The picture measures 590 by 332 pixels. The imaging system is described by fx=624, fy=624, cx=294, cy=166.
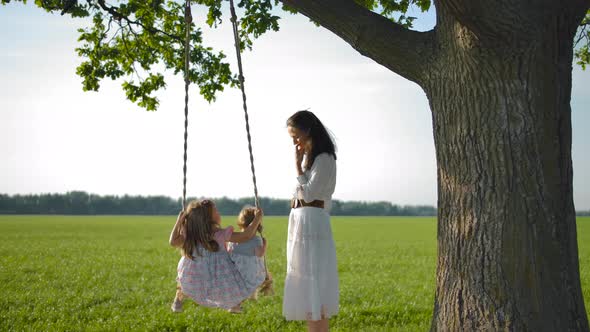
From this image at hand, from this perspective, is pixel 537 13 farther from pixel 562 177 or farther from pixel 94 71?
pixel 94 71

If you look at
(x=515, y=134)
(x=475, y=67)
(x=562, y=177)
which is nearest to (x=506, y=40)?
(x=475, y=67)

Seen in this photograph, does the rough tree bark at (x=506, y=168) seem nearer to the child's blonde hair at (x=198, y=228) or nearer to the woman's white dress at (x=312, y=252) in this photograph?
the woman's white dress at (x=312, y=252)

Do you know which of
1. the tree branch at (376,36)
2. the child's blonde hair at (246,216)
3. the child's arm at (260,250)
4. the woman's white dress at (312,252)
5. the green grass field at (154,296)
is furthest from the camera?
the green grass field at (154,296)

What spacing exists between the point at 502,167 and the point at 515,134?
12.4 inches

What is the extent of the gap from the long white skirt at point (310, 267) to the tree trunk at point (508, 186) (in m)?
1.10

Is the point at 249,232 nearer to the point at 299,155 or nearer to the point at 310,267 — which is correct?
the point at 310,267

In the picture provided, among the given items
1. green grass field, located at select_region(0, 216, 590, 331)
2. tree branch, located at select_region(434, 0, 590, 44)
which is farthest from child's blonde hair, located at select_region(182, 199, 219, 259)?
tree branch, located at select_region(434, 0, 590, 44)

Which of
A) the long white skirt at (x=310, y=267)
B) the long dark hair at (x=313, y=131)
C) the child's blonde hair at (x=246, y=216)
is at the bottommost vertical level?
the long white skirt at (x=310, y=267)

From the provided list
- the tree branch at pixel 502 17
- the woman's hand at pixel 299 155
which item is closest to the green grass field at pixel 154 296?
the woman's hand at pixel 299 155

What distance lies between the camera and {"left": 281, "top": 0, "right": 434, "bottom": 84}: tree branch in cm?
613

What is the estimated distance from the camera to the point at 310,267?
18.9 feet

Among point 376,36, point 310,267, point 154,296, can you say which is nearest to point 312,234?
point 310,267

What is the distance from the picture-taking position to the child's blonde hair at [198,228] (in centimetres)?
633

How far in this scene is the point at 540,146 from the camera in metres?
5.56
